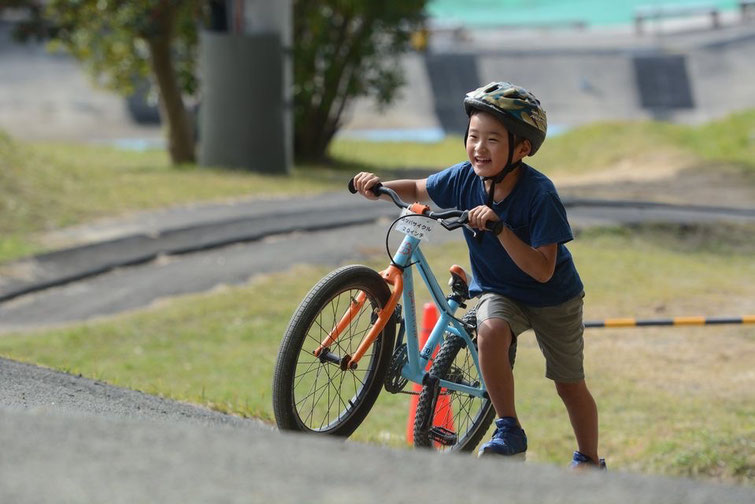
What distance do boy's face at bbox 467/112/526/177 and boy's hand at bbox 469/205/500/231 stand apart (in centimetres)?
29

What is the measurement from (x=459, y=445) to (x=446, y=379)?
42 cm

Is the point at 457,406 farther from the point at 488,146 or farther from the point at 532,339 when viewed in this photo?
the point at 532,339

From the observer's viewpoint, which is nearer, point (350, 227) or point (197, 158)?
point (350, 227)

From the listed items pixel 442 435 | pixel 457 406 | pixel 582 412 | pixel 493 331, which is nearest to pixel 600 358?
pixel 457 406

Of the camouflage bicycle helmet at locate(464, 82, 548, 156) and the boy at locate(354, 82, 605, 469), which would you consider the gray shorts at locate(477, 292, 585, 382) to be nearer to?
the boy at locate(354, 82, 605, 469)

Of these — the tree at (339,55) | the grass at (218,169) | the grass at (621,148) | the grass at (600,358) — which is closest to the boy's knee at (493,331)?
the grass at (600,358)

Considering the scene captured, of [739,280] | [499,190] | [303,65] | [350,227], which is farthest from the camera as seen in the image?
[303,65]

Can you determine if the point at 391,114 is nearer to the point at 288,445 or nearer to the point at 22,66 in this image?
the point at 22,66

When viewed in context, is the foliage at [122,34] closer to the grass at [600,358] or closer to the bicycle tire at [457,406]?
the grass at [600,358]

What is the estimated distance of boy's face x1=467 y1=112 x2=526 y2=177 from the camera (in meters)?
4.76

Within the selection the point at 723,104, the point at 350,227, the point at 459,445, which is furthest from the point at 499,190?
the point at 723,104

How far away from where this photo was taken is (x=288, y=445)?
3.43 meters

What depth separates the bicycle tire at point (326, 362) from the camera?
4.77 meters

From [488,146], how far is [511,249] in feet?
1.40
